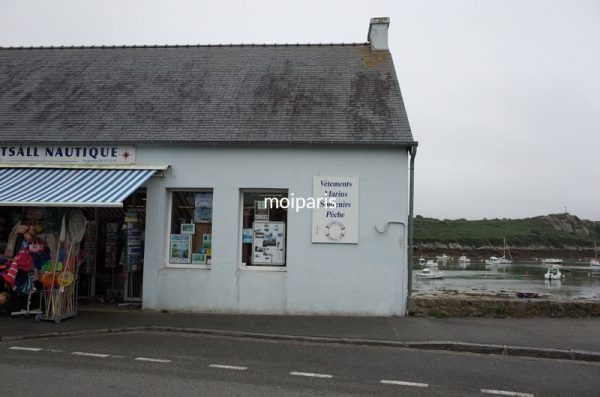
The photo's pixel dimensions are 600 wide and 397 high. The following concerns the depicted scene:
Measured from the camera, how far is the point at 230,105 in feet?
37.6

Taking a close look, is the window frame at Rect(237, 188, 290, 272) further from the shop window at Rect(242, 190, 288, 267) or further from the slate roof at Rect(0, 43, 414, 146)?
the slate roof at Rect(0, 43, 414, 146)

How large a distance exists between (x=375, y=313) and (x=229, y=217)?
3.45 meters

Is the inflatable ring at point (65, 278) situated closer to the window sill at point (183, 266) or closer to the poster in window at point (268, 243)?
the window sill at point (183, 266)

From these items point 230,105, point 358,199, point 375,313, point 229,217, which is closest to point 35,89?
point 230,105

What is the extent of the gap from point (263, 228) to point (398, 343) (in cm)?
389

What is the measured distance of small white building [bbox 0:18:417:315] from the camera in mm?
9977

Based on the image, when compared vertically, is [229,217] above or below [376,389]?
above

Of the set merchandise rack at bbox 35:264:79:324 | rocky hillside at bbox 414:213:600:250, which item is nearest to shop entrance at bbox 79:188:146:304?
merchandise rack at bbox 35:264:79:324

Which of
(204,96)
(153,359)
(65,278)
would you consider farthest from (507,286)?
(153,359)

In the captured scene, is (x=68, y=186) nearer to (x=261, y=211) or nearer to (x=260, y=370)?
(x=261, y=211)

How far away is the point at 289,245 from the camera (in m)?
10.1

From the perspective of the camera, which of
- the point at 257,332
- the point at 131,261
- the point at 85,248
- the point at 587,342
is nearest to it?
the point at 587,342

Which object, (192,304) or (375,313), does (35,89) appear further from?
(375,313)

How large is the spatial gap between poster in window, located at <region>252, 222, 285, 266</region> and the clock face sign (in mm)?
1010
